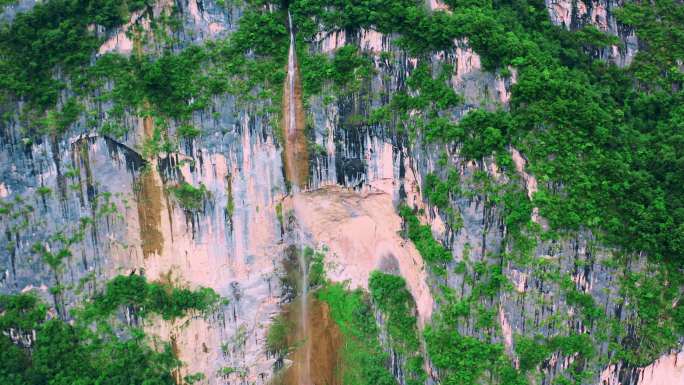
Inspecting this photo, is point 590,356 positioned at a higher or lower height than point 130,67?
lower

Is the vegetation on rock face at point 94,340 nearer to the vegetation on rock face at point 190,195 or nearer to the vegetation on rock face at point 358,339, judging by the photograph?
the vegetation on rock face at point 190,195

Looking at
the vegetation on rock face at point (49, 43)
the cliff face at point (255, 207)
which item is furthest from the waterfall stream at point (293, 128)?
the vegetation on rock face at point (49, 43)

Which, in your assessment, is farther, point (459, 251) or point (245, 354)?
point (245, 354)

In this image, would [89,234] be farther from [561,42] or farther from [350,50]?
[561,42]

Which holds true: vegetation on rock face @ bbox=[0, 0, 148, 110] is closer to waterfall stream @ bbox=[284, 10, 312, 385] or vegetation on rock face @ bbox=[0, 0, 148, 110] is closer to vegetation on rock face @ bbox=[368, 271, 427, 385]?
waterfall stream @ bbox=[284, 10, 312, 385]

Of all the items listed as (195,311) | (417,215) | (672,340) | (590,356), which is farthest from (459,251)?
(195,311)
